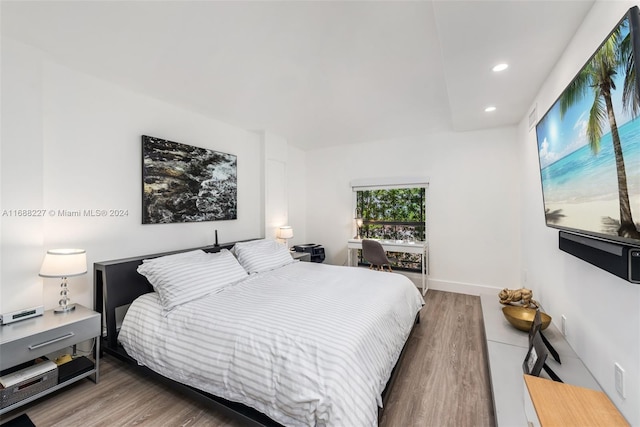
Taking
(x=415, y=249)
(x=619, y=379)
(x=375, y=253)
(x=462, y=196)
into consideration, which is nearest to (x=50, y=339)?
(x=619, y=379)

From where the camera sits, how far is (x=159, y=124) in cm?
306

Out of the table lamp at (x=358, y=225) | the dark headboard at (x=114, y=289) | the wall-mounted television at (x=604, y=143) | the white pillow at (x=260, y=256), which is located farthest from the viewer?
the table lamp at (x=358, y=225)

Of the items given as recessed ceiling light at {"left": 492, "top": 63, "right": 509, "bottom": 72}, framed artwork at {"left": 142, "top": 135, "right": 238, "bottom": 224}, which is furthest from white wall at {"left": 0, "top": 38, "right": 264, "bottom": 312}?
recessed ceiling light at {"left": 492, "top": 63, "right": 509, "bottom": 72}

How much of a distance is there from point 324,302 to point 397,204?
323 centimetres

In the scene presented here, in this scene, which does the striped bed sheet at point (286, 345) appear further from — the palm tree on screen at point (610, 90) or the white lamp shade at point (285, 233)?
the white lamp shade at point (285, 233)

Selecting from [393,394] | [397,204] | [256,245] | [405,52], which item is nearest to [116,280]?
[256,245]

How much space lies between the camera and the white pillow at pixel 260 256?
309 centimetres

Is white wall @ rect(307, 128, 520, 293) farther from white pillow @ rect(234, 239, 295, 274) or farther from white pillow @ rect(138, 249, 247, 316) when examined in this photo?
white pillow @ rect(138, 249, 247, 316)

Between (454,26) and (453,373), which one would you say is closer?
(454,26)

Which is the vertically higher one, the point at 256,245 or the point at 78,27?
the point at 78,27

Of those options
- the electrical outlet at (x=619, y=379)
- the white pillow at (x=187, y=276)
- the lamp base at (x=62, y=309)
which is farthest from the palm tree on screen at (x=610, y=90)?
the lamp base at (x=62, y=309)

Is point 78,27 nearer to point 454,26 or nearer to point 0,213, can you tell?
point 0,213

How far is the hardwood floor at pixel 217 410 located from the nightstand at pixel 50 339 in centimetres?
15

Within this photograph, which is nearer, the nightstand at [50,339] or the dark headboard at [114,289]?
the nightstand at [50,339]
